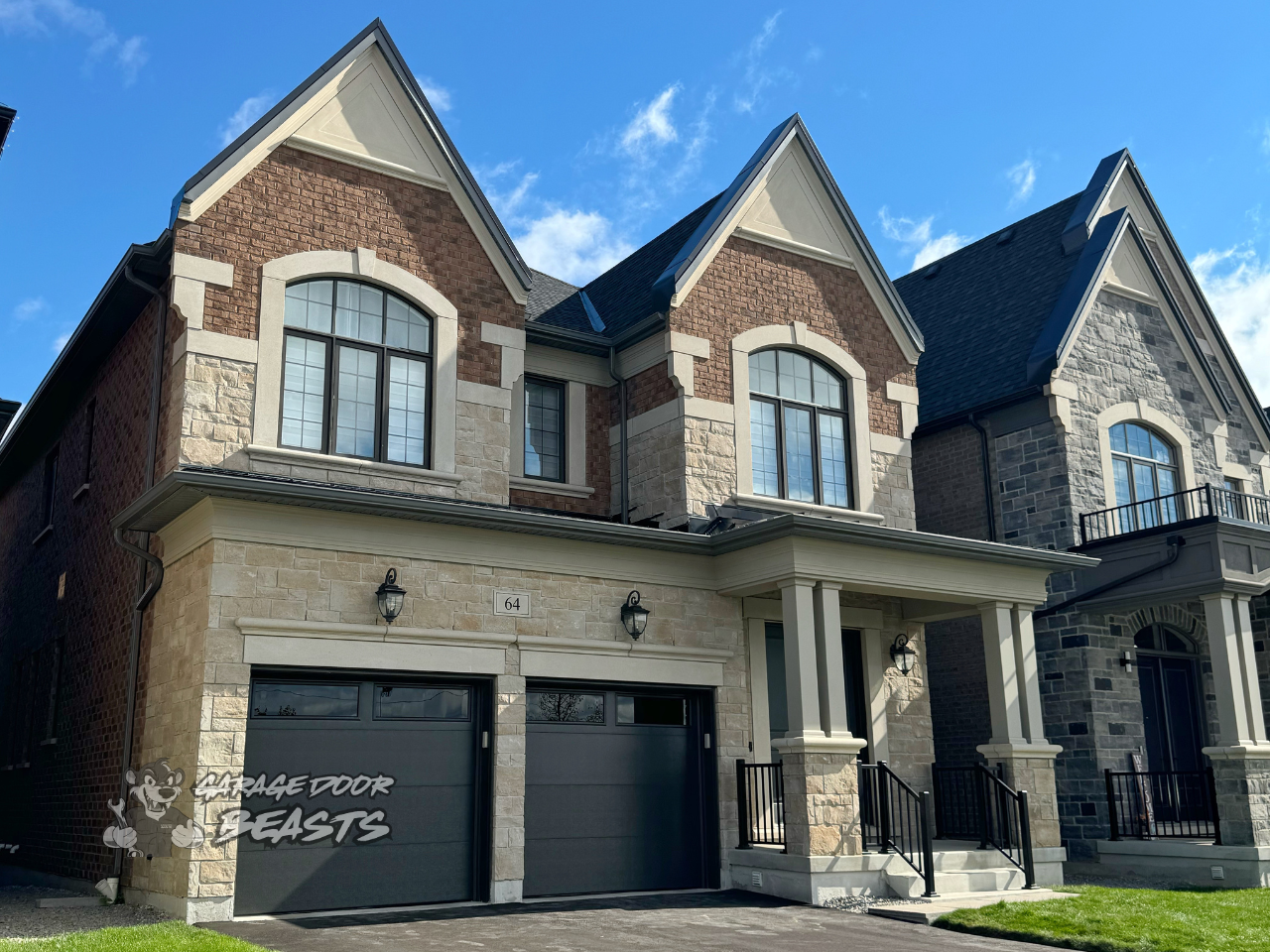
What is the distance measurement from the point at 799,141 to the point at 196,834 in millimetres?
12490

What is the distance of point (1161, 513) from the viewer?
19547 millimetres

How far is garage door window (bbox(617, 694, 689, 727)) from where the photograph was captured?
1402cm

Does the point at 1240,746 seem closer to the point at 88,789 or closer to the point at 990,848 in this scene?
the point at 990,848

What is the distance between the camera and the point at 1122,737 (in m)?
17.5

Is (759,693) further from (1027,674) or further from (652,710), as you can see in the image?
(1027,674)

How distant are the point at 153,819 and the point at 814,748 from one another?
6759 millimetres

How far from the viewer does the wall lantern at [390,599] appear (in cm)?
1214

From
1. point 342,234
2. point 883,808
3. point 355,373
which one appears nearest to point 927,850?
point 883,808

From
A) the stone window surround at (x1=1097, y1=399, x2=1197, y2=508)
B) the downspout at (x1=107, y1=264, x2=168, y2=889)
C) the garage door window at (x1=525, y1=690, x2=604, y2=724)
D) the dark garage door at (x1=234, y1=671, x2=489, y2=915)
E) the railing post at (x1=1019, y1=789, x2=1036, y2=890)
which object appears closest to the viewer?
the dark garage door at (x1=234, y1=671, x2=489, y2=915)

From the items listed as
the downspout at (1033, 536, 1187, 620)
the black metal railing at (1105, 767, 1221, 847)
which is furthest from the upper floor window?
the black metal railing at (1105, 767, 1221, 847)

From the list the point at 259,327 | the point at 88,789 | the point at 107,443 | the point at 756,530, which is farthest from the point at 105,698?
the point at 756,530

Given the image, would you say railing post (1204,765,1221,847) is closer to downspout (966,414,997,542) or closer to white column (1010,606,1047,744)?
white column (1010,606,1047,744)

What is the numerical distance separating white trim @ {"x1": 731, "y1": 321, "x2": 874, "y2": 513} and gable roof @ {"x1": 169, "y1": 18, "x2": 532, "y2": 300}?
314cm

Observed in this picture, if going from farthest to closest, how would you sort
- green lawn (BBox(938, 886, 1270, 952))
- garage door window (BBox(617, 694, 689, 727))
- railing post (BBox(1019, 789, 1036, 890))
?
garage door window (BBox(617, 694, 689, 727)), railing post (BBox(1019, 789, 1036, 890)), green lawn (BBox(938, 886, 1270, 952))
